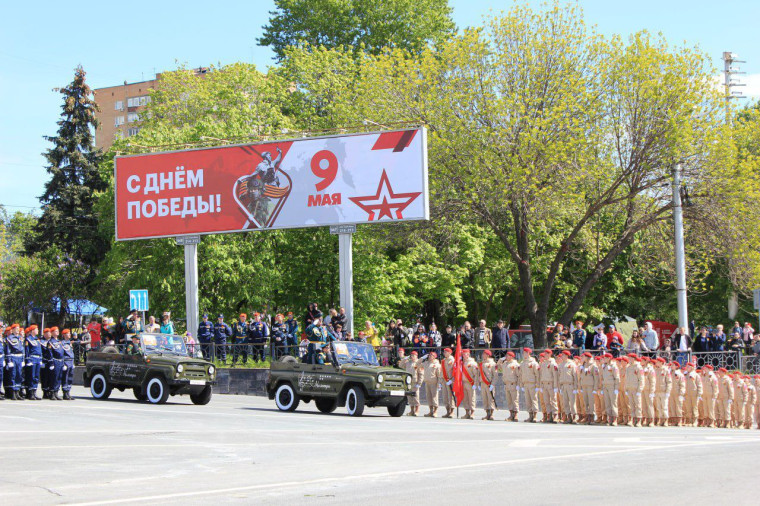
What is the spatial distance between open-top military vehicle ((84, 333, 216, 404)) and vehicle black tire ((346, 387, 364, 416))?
12.4 feet

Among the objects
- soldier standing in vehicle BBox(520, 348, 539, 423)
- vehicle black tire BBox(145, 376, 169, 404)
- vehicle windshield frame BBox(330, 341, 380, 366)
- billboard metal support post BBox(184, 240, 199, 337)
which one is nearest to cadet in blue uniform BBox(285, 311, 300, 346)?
billboard metal support post BBox(184, 240, 199, 337)

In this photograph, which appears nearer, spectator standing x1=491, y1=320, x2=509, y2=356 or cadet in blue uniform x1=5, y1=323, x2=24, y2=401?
cadet in blue uniform x1=5, y1=323, x2=24, y2=401

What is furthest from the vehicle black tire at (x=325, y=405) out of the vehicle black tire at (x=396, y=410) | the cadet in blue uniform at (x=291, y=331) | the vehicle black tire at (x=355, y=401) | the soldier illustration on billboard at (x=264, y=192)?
the soldier illustration on billboard at (x=264, y=192)

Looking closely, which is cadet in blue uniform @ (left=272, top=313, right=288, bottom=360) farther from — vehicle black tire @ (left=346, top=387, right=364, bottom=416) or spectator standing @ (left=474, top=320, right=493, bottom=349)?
vehicle black tire @ (left=346, top=387, right=364, bottom=416)

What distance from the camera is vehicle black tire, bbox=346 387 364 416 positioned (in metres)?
21.9

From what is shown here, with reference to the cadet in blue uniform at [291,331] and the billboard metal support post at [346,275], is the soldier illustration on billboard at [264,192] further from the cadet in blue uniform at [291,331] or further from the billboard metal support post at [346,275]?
the cadet in blue uniform at [291,331]

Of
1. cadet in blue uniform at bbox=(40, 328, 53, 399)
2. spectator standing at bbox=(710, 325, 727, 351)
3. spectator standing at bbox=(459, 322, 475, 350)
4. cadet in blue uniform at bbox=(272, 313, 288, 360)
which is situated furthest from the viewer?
spectator standing at bbox=(710, 325, 727, 351)

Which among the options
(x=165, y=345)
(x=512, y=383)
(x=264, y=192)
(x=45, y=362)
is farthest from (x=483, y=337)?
(x=45, y=362)

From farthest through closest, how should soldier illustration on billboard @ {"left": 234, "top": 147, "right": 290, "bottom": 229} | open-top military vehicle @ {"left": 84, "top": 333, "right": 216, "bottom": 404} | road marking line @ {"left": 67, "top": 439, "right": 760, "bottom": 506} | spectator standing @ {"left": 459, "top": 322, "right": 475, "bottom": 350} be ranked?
soldier illustration on billboard @ {"left": 234, "top": 147, "right": 290, "bottom": 229} < spectator standing @ {"left": 459, "top": 322, "right": 475, "bottom": 350} < open-top military vehicle @ {"left": 84, "top": 333, "right": 216, "bottom": 404} < road marking line @ {"left": 67, "top": 439, "right": 760, "bottom": 506}

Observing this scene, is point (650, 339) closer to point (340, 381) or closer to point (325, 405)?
point (325, 405)

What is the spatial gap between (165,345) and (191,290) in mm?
9021

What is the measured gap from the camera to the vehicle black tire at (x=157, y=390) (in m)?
23.7

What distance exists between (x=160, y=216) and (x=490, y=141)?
12.0m

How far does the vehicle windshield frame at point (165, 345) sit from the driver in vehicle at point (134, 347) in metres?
0.10
